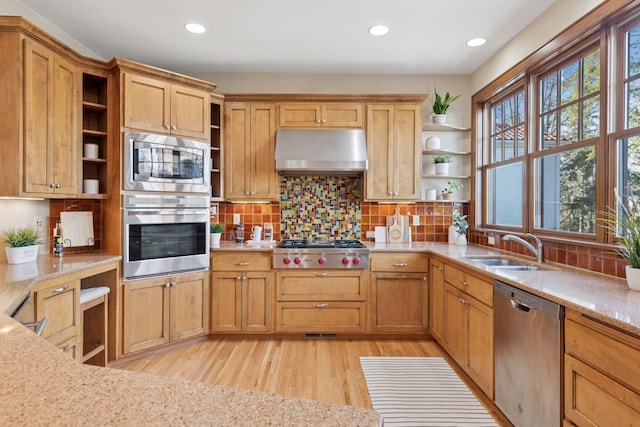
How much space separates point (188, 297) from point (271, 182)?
1369 millimetres

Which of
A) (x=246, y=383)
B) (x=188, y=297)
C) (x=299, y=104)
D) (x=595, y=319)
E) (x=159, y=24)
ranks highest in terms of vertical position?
(x=159, y=24)

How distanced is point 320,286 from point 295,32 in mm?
2280

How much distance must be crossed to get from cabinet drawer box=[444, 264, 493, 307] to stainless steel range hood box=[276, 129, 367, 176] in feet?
4.27

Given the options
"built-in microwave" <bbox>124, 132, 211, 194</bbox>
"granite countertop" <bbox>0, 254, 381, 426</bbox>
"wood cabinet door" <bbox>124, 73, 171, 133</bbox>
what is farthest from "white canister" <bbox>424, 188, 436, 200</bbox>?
"granite countertop" <bbox>0, 254, 381, 426</bbox>

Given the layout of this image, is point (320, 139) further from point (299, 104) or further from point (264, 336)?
point (264, 336)

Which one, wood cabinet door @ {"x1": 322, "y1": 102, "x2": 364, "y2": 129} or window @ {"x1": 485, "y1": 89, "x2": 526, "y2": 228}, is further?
wood cabinet door @ {"x1": 322, "y1": 102, "x2": 364, "y2": 129}

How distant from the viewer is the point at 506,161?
3.25m

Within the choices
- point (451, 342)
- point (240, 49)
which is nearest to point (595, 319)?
point (451, 342)

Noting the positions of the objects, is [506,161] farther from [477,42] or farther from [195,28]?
[195,28]

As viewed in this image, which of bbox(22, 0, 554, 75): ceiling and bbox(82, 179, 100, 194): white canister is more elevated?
bbox(22, 0, 554, 75): ceiling

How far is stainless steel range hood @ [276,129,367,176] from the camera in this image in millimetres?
3418

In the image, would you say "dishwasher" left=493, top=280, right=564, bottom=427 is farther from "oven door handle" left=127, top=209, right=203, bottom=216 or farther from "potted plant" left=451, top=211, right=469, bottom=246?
"oven door handle" left=127, top=209, right=203, bottom=216

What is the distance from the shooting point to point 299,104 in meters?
3.58

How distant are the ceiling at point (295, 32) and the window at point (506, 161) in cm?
56
